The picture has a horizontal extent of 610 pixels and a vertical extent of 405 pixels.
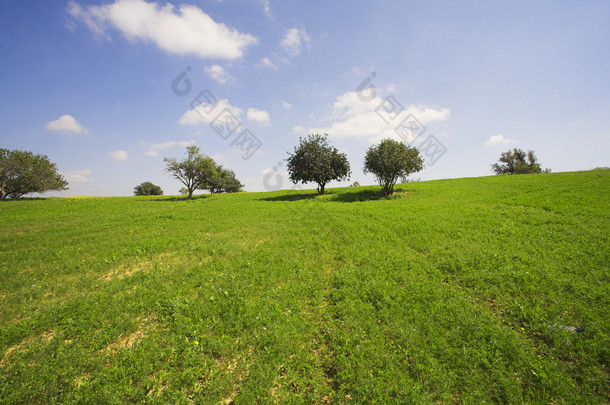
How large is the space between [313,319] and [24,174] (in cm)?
6732

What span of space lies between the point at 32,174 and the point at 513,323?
73.1 metres

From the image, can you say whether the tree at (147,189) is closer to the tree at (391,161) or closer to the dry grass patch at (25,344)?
the tree at (391,161)

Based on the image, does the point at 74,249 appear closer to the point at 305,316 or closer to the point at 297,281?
the point at 297,281

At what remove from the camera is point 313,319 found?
782 cm

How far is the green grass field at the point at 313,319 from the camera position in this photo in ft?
17.9

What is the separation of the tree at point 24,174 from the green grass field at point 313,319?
4689 cm

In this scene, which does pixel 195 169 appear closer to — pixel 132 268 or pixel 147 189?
pixel 132 268

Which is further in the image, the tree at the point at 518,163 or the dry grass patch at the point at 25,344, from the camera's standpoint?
the tree at the point at 518,163

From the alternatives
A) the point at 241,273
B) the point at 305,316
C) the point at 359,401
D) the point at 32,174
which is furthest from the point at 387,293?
the point at 32,174

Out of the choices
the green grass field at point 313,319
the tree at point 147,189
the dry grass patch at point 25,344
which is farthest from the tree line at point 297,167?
the tree at point 147,189

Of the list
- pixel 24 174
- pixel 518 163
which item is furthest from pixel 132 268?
pixel 518 163

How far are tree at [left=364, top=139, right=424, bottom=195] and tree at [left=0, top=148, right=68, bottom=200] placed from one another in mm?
66477

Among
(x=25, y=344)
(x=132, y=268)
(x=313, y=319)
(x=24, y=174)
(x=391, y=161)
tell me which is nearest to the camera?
(x=25, y=344)

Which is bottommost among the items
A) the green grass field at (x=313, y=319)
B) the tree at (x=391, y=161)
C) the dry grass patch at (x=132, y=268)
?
the green grass field at (x=313, y=319)
